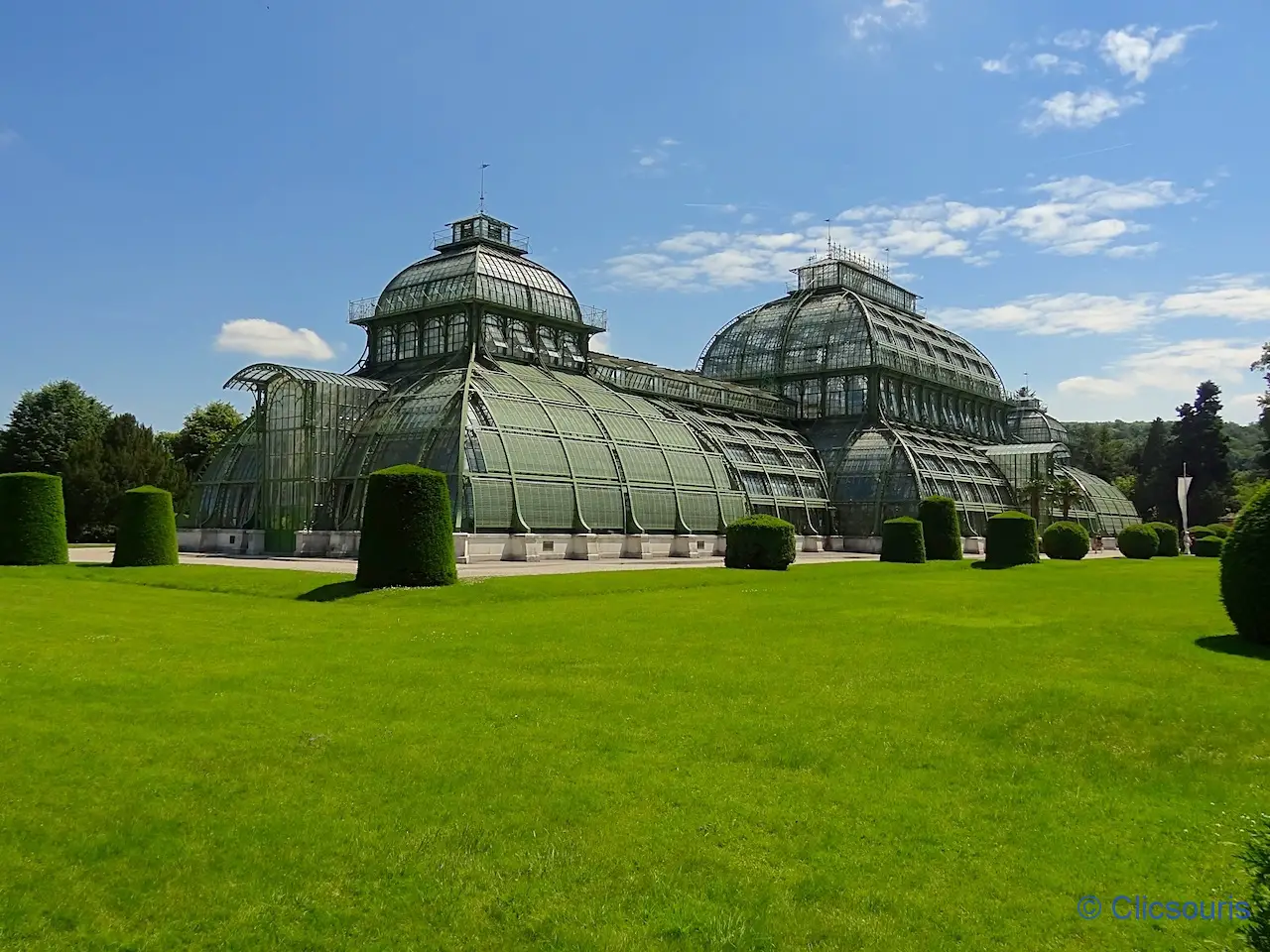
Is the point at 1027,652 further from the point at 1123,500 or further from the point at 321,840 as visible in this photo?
the point at 1123,500

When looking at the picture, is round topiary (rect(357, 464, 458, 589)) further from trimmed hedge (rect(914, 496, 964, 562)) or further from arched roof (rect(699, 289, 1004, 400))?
arched roof (rect(699, 289, 1004, 400))

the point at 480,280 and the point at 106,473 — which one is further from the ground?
the point at 480,280

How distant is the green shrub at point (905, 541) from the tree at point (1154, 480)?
6988cm

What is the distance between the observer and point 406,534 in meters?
29.5

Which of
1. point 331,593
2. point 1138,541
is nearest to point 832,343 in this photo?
point 1138,541

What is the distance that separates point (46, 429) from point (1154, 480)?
11949cm

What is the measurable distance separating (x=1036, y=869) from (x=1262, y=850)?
284cm

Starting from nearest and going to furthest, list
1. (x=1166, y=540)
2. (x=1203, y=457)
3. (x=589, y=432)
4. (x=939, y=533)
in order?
(x=939, y=533) → (x=589, y=432) → (x=1166, y=540) → (x=1203, y=457)

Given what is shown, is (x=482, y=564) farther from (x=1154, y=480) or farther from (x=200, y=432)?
(x=1154, y=480)

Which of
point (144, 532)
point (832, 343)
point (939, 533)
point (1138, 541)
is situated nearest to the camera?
point (144, 532)

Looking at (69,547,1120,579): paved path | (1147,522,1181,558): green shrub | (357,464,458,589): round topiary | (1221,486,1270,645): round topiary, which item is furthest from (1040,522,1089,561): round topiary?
(357,464,458,589): round topiary

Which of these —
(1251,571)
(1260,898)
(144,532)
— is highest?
(144,532)

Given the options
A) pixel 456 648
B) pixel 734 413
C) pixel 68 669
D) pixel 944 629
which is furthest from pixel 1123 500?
pixel 68 669

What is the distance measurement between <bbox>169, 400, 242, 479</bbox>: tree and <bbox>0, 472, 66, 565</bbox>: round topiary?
56018mm
